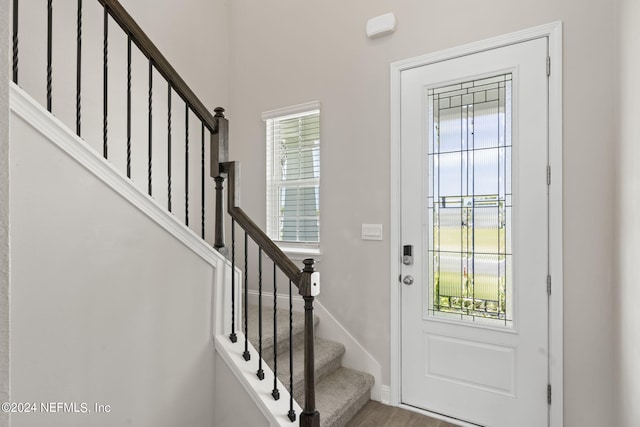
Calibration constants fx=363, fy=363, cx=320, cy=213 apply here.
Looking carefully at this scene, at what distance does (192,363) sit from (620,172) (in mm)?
2364

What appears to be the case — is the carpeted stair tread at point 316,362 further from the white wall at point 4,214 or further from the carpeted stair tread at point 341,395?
→ the white wall at point 4,214

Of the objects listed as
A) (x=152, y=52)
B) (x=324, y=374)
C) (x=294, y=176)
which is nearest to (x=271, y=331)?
(x=324, y=374)

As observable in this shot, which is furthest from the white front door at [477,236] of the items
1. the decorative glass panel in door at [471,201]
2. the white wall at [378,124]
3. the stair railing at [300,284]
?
the stair railing at [300,284]

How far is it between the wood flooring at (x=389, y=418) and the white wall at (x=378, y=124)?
23 cm

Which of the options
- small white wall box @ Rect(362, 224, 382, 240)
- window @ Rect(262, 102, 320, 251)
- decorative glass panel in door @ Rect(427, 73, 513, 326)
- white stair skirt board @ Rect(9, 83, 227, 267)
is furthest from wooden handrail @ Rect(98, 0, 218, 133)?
decorative glass panel in door @ Rect(427, 73, 513, 326)

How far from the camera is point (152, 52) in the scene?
1.82 m

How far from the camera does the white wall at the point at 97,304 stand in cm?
136

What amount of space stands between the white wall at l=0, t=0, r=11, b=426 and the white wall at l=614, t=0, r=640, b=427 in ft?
6.06

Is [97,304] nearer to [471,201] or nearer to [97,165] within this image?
[97,165]

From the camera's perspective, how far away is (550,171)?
211 cm

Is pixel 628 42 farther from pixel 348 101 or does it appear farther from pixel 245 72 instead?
pixel 245 72

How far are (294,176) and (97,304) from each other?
1.95m

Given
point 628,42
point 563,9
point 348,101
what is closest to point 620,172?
point 628,42

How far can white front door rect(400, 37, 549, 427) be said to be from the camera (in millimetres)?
2152
